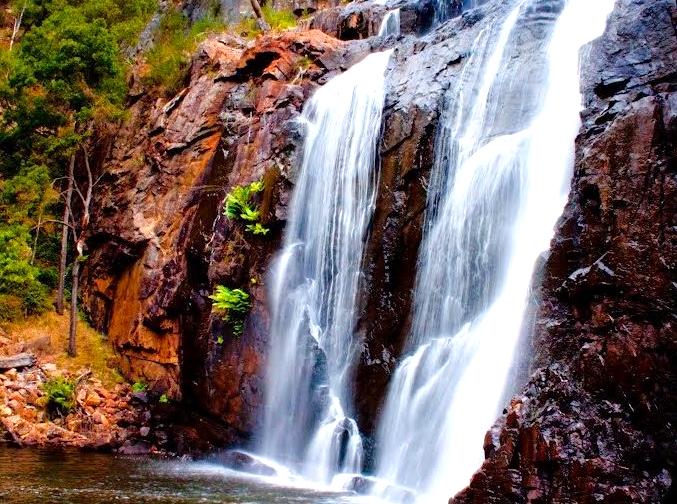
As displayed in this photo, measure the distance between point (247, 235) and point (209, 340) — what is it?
8.93 ft

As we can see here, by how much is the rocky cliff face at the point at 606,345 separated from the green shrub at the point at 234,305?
26.2ft

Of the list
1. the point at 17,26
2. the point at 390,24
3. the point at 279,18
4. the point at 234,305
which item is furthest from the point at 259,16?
the point at 17,26

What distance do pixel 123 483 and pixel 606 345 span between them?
26.5 feet

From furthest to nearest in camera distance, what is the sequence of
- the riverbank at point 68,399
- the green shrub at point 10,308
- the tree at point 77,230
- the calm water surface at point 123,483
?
the green shrub at point 10,308 < the tree at point 77,230 < the riverbank at point 68,399 < the calm water surface at point 123,483

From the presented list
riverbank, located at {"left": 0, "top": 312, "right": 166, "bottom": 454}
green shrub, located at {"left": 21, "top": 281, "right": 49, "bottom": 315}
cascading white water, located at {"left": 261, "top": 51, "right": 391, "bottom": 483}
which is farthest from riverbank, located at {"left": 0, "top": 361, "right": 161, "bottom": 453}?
cascading white water, located at {"left": 261, "top": 51, "right": 391, "bottom": 483}

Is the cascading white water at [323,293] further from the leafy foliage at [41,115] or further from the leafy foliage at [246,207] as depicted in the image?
the leafy foliage at [41,115]

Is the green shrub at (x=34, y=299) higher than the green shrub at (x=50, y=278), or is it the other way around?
the green shrub at (x=50, y=278)

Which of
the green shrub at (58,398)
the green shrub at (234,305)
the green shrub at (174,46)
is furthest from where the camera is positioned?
the green shrub at (174,46)

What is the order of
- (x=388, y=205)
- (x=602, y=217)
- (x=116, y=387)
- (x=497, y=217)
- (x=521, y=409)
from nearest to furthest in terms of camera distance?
(x=521, y=409) < (x=602, y=217) < (x=497, y=217) < (x=388, y=205) < (x=116, y=387)

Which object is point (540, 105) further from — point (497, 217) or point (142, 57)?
point (142, 57)

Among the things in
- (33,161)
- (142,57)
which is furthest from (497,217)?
(142,57)

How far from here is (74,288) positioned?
18594 millimetres

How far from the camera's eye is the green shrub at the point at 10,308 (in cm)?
1862

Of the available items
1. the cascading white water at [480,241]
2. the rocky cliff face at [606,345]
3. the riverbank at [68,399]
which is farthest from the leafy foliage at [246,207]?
the rocky cliff face at [606,345]
